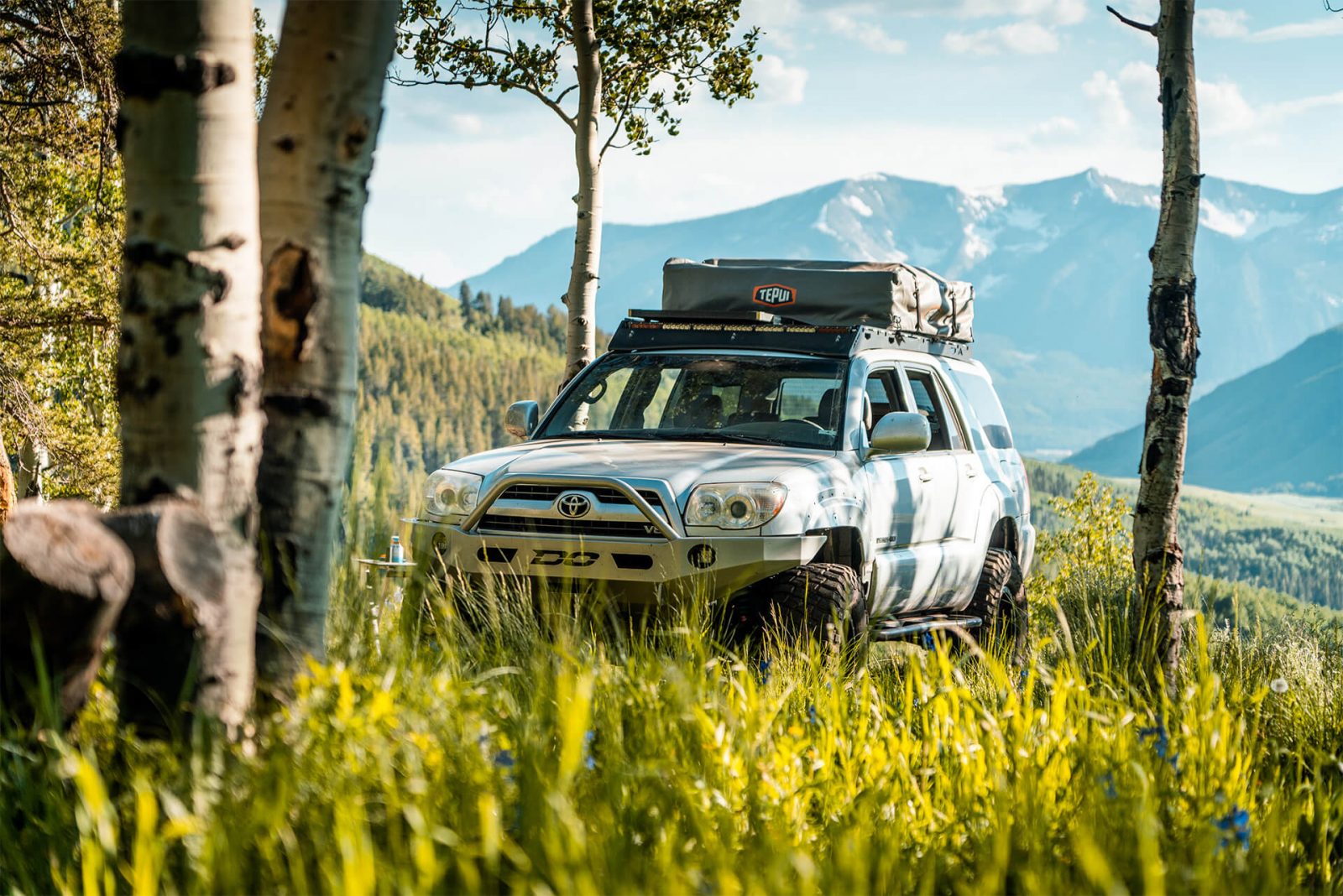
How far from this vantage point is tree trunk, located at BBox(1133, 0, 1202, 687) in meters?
7.21

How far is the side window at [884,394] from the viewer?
28.1ft

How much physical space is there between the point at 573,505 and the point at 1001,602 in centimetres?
345

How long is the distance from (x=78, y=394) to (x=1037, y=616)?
2917cm

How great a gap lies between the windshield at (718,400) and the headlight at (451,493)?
1109 mm

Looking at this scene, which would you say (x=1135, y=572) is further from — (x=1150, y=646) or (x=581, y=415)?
(x=581, y=415)

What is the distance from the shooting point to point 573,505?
22.1ft

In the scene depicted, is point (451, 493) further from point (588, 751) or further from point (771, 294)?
point (588, 751)

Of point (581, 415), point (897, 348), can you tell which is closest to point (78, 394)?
point (581, 415)

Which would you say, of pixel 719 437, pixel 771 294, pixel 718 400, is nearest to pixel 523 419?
pixel 718 400

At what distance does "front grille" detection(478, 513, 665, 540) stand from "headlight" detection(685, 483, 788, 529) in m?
0.22

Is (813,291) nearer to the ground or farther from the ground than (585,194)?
nearer to the ground

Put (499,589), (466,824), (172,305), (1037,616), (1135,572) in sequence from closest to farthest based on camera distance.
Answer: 1. (466,824)
2. (172,305)
3. (499,589)
4. (1135,572)
5. (1037,616)

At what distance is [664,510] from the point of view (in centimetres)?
661

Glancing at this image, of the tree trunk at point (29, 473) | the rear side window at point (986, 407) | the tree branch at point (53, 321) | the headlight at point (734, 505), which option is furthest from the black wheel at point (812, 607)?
the tree trunk at point (29, 473)
